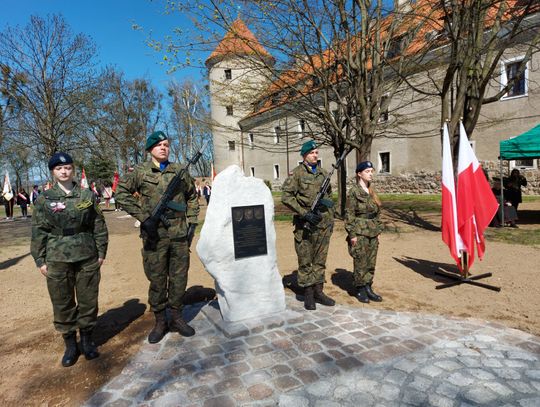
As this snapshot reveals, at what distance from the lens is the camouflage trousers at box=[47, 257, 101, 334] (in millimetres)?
3230

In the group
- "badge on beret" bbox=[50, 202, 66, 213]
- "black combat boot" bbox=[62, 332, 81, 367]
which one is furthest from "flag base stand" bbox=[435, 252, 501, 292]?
"badge on beret" bbox=[50, 202, 66, 213]

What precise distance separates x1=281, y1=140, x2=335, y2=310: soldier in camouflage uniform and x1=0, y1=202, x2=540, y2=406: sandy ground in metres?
0.61

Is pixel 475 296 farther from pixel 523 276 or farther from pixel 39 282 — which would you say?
pixel 39 282

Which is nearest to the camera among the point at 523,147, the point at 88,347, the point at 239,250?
the point at 88,347

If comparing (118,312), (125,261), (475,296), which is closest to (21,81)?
(125,261)

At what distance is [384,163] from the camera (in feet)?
85.7

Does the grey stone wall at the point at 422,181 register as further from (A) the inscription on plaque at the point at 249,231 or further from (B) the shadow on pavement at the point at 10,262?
(B) the shadow on pavement at the point at 10,262

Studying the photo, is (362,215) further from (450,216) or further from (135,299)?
(135,299)

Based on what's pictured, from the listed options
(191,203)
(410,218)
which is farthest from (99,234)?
(410,218)

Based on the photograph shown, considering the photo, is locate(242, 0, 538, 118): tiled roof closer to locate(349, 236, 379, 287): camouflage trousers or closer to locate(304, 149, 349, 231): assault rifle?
locate(304, 149, 349, 231): assault rifle

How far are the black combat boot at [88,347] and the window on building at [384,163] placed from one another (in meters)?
24.8

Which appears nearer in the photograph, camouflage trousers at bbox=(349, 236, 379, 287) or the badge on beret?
the badge on beret

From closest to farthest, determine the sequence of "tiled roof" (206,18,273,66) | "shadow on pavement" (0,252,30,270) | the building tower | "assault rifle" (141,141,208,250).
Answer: "assault rifle" (141,141,208,250) < "shadow on pavement" (0,252,30,270) < "tiled roof" (206,18,273,66) < the building tower

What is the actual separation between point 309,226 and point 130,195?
212cm
